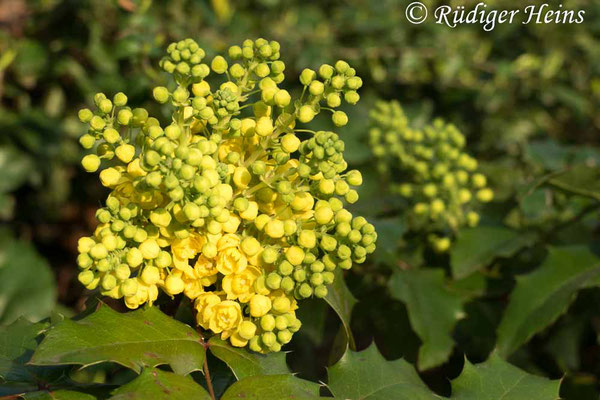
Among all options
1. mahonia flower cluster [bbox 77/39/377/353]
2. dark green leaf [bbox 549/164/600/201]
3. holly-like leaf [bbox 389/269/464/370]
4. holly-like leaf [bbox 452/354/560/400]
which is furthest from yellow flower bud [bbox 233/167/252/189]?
dark green leaf [bbox 549/164/600/201]

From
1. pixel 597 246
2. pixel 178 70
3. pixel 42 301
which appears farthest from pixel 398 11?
pixel 178 70

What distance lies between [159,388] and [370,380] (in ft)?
1.33

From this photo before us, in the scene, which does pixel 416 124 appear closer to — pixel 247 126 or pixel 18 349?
pixel 247 126

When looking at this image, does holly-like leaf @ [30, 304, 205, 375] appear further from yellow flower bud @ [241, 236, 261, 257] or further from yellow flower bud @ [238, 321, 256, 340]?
yellow flower bud @ [241, 236, 261, 257]

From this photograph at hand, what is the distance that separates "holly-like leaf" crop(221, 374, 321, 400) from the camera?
103 centimetres

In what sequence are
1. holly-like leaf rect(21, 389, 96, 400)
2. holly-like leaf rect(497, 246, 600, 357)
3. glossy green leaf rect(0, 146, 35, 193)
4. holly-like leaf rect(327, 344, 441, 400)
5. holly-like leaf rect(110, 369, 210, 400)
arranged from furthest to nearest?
glossy green leaf rect(0, 146, 35, 193)
holly-like leaf rect(497, 246, 600, 357)
holly-like leaf rect(327, 344, 441, 400)
holly-like leaf rect(21, 389, 96, 400)
holly-like leaf rect(110, 369, 210, 400)

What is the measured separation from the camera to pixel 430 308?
169cm

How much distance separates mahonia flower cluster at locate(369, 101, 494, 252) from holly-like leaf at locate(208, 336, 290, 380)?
0.85m

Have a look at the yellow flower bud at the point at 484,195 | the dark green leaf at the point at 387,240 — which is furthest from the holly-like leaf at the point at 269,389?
the yellow flower bud at the point at 484,195

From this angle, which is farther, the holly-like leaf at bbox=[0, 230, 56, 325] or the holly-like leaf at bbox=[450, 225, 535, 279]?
the holly-like leaf at bbox=[0, 230, 56, 325]

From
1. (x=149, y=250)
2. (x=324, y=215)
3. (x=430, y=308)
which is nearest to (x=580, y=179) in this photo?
(x=430, y=308)

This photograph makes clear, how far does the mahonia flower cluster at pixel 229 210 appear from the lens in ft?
3.38

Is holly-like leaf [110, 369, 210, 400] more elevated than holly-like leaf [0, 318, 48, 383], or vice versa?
holly-like leaf [110, 369, 210, 400]

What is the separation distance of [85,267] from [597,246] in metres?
1.35
